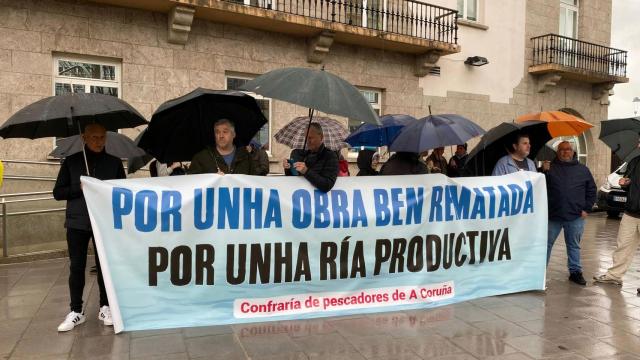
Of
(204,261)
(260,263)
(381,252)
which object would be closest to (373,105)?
(381,252)

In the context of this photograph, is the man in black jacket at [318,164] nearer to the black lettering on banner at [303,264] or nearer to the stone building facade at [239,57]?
the black lettering on banner at [303,264]

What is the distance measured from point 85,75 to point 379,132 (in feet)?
18.7

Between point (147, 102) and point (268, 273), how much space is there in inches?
262

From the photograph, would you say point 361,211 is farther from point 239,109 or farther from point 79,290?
point 79,290

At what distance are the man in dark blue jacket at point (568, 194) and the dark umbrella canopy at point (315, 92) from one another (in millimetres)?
3163

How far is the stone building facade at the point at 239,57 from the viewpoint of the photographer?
9.09m

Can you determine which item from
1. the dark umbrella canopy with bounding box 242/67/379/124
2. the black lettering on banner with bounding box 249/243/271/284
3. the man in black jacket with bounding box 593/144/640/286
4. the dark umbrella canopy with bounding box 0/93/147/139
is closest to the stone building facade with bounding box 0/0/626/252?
the dark umbrella canopy with bounding box 0/93/147/139

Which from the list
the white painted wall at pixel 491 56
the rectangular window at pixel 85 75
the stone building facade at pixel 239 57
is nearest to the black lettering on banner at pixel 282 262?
the stone building facade at pixel 239 57

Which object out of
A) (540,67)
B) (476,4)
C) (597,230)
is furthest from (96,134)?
(540,67)

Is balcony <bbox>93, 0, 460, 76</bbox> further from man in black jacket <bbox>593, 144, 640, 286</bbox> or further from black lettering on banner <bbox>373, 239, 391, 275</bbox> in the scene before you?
man in black jacket <bbox>593, 144, 640, 286</bbox>

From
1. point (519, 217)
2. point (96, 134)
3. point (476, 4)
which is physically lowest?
point (519, 217)

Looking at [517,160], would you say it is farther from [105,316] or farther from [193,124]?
[105,316]

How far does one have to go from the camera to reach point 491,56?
50.2 ft

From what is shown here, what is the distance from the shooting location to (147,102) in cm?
1012
